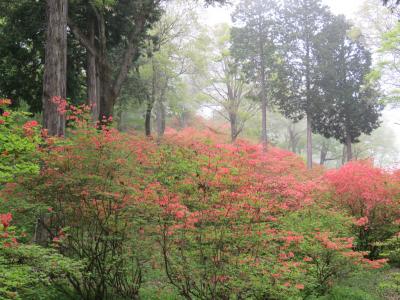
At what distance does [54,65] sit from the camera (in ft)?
31.4

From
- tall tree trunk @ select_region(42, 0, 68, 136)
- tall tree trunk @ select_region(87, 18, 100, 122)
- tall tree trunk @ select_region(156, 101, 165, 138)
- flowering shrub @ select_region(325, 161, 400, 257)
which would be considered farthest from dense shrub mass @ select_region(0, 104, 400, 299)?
tall tree trunk @ select_region(156, 101, 165, 138)

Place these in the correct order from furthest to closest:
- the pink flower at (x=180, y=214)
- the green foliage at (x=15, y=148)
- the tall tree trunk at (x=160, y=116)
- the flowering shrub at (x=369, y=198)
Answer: the tall tree trunk at (x=160, y=116), the flowering shrub at (x=369, y=198), the pink flower at (x=180, y=214), the green foliage at (x=15, y=148)

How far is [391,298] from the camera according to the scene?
9.52 m

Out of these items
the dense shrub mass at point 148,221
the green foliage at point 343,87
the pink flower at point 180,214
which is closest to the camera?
the pink flower at point 180,214

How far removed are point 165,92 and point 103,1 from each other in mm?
15305

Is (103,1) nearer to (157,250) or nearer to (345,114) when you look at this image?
(157,250)

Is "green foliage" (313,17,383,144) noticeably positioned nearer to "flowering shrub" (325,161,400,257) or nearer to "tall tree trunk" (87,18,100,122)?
"flowering shrub" (325,161,400,257)

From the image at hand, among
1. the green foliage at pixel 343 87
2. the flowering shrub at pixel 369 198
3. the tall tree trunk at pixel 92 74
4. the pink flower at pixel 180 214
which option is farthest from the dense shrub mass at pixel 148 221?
the green foliage at pixel 343 87

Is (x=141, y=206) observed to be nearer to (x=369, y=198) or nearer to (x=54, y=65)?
(x=54, y=65)

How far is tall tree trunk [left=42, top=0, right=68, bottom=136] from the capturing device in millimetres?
9516

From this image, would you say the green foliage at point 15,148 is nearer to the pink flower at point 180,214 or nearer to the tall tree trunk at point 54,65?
the pink flower at point 180,214

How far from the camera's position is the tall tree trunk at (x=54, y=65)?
9.52 m

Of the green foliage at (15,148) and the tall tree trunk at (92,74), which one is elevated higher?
the tall tree trunk at (92,74)

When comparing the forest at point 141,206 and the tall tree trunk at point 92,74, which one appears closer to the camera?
the forest at point 141,206
